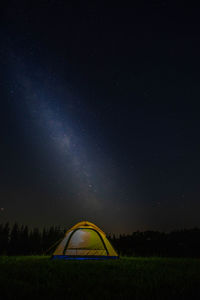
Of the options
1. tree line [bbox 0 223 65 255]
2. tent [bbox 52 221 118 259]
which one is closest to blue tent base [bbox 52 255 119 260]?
tent [bbox 52 221 118 259]

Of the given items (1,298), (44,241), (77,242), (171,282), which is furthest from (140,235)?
(44,241)

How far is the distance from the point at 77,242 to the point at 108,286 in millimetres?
6503

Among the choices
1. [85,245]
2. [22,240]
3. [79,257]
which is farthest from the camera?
[22,240]

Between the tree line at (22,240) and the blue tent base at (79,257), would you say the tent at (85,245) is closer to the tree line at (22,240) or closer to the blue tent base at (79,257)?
the blue tent base at (79,257)

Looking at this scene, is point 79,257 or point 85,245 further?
point 85,245

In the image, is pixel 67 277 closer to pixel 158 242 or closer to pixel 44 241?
pixel 158 242

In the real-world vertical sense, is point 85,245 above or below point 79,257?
above

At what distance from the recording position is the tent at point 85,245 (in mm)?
8898

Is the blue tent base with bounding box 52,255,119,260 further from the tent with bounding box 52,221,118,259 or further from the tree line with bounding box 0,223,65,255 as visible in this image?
the tree line with bounding box 0,223,65,255

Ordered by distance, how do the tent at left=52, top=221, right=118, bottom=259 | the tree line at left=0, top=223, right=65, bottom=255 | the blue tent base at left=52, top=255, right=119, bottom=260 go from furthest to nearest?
1. the tree line at left=0, top=223, right=65, bottom=255
2. the tent at left=52, top=221, right=118, bottom=259
3. the blue tent base at left=52, top=255, right=119, bottom=260

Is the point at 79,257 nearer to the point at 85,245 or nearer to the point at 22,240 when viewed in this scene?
the point at 85,245

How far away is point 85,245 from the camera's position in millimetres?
9516

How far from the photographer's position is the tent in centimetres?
890

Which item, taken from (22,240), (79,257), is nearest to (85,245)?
(79,257)
